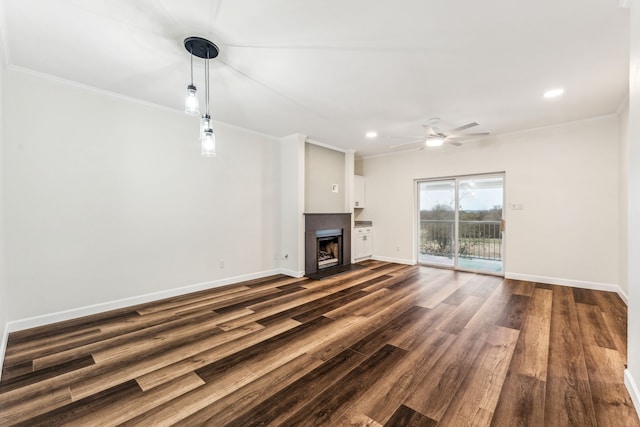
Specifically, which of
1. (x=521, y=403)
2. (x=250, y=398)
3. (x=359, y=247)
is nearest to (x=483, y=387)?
(x=521, y=403)

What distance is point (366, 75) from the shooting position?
2840 mm

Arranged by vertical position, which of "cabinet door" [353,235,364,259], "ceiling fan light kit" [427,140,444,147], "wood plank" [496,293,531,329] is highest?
"ceiling fan light kit" [427,140,444,147]

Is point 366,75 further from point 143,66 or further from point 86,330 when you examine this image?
point 86,330

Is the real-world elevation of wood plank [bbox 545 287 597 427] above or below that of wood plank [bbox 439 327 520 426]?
above

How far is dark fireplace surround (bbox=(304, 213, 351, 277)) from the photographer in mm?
5152

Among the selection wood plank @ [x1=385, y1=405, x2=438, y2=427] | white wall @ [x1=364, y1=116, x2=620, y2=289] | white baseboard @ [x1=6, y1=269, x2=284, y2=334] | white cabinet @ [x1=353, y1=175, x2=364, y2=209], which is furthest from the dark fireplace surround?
wood plank @ [x1=385, y1=405, x2=438, y2=427]

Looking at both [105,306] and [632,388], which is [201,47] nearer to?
[105,306]

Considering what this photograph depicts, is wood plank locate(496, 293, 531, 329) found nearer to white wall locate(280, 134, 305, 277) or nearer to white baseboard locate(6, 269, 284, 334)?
white wall locate(280, 134, 305, 277)

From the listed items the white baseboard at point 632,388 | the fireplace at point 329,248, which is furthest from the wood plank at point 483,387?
the fireplace at point 329,248

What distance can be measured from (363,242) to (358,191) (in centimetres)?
131

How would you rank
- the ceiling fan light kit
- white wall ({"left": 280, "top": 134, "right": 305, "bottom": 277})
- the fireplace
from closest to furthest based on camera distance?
the ceiling fan light kit → white wall ({"left": 280, "top": 134, "right": 305, "bottom": 277}) → the fireplace

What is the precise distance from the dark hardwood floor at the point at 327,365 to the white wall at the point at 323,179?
2437mm

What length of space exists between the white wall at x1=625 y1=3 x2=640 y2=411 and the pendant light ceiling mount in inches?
118

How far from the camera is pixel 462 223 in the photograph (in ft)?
18.4
